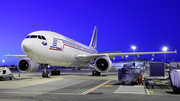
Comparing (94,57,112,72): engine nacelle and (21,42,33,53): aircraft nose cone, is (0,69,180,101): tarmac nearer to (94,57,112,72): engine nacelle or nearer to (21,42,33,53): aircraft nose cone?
(21,42,33,53): aircraft nose cone

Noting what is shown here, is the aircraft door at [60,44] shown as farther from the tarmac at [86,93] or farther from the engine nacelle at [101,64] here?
the tarmac at [86,93]

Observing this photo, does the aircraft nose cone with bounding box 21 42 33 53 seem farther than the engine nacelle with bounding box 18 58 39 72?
No

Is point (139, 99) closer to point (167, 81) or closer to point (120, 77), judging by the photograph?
point (120, 77)

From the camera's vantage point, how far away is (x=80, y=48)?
22719 mm

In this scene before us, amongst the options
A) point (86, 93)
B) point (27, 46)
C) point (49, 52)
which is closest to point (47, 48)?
point (49, 52)

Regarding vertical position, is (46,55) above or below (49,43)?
below

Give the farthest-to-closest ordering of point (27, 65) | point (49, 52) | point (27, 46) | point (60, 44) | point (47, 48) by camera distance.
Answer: point (27, 65)
point (60, 44)
point (49, 52)
point (47, 48)
point (27, 46)

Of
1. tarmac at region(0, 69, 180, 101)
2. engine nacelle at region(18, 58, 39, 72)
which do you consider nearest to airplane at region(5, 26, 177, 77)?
engine nacelle at region(18, 58, 39, 72)

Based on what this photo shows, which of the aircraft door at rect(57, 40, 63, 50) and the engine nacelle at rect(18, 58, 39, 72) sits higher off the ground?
the aircraft door at rect(57, 40, 63, 50)

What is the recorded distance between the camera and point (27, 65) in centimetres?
1941

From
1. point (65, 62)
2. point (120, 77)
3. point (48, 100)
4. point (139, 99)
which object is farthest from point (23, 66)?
point (139, 99)

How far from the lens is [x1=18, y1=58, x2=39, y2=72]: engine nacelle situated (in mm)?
18452

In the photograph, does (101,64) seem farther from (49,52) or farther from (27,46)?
(27,46)

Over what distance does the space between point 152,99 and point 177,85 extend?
1971 mm
